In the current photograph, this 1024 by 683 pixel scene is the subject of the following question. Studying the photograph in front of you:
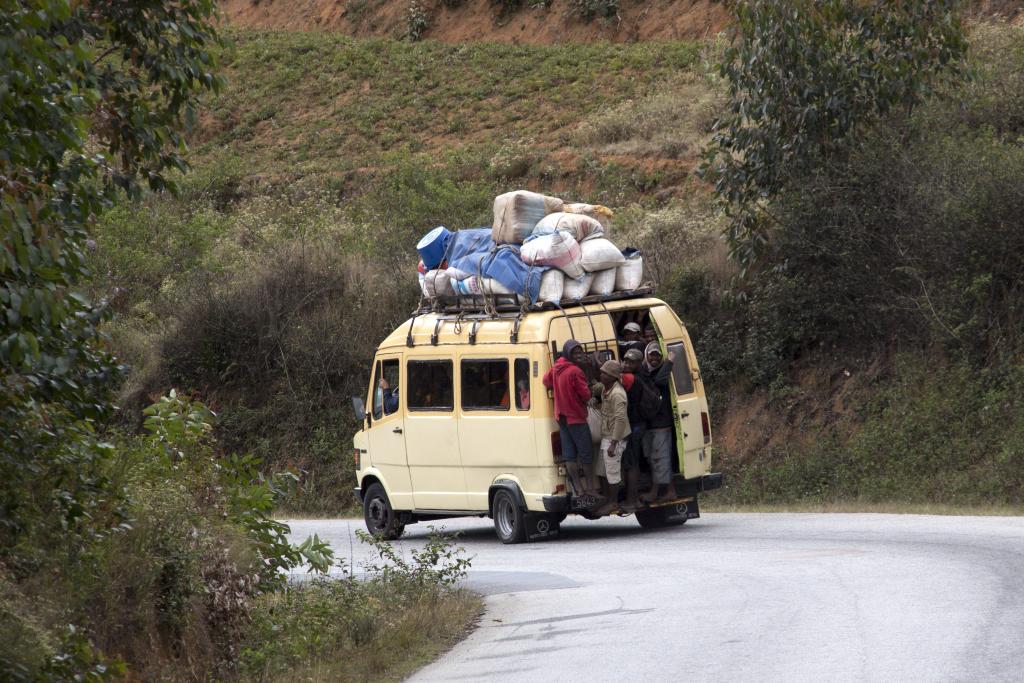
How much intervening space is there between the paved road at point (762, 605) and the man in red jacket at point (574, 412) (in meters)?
0.82

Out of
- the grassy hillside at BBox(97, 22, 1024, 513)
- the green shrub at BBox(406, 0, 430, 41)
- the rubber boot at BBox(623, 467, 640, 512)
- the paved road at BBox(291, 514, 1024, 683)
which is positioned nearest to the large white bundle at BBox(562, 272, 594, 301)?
the rubber boot at BBox(623, 467, 640, 512)

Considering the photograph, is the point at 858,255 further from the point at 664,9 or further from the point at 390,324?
the point at 664,9

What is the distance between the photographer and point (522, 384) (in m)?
15.5

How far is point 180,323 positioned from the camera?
30.2m

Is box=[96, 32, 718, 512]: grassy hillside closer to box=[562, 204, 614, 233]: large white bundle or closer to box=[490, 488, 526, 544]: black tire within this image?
box=[490, 488, 526, 544]: black tire

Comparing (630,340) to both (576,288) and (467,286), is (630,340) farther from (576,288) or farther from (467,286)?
(467,286)

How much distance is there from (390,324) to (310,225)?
5.77 meters

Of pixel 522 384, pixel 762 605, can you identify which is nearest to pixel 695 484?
pixel 522 384

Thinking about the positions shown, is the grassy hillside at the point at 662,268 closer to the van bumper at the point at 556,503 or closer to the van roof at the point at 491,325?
the van roof at the point at 491,325

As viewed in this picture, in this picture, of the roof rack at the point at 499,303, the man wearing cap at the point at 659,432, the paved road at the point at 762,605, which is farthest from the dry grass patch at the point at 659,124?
the paved road at the point at 762,605

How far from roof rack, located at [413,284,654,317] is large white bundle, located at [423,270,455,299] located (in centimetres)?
8

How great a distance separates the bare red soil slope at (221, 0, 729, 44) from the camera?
51.5 meters

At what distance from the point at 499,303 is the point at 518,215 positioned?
1182mm

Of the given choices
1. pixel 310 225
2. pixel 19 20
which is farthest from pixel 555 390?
pixel 310 225
